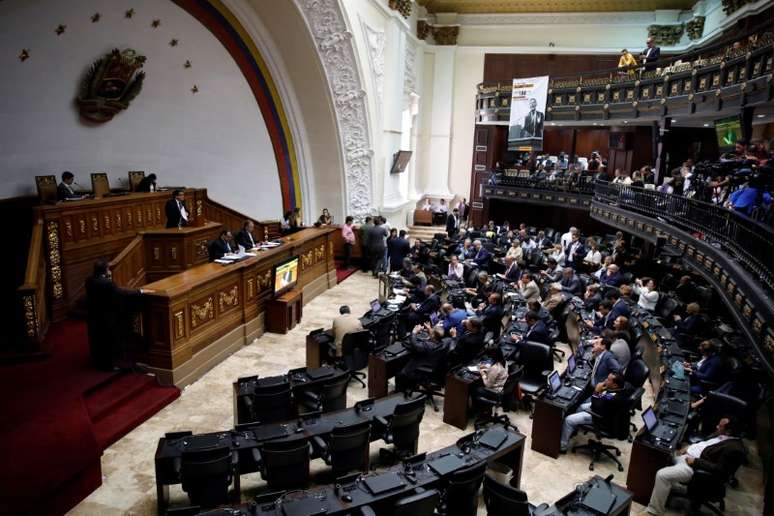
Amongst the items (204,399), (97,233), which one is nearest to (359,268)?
(97,233)

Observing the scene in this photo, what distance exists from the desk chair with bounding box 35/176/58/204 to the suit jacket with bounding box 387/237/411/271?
26.6 ft

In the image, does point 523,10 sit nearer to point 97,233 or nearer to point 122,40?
point 122,40

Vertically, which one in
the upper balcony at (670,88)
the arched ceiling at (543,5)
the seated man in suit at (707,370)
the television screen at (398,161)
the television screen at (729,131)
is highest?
the arched ceiling at (543,5)

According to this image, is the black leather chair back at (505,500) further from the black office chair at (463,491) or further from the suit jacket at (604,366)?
the suit jacket at (604,366)

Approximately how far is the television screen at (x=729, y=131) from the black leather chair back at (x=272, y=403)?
360 inches

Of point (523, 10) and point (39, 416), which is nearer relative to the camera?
point (39, 416)

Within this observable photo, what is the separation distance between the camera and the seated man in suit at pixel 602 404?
21.2 ft

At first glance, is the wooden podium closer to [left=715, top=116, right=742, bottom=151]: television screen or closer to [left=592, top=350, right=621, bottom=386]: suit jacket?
[left=592, top=350, right=621, bottom=386]: suit jacket

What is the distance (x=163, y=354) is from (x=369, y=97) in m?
11.0

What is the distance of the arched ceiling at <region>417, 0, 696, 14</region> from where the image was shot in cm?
2045

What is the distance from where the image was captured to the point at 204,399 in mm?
7438

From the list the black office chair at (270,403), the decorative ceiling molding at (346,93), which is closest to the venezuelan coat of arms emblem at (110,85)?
the decorative ceiling molding at (346,93)

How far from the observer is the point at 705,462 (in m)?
5.34

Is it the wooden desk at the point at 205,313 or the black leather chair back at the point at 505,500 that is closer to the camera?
the black leather chair back at the point at 505,500
